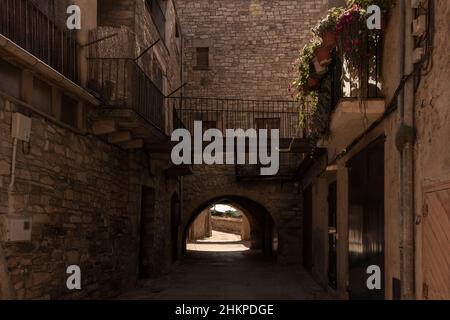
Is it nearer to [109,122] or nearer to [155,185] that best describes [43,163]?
[109,122]

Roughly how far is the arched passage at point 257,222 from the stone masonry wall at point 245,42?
4319 millimetres

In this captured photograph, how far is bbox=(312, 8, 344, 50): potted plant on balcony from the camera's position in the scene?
6.96 meters

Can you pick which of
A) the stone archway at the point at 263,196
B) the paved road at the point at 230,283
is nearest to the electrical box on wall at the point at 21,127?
the paved road at the point at 230,283

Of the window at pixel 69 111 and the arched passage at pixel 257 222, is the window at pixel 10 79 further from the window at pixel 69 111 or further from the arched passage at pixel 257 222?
the arched passage at pixel 257 222

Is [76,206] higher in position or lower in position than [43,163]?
lower

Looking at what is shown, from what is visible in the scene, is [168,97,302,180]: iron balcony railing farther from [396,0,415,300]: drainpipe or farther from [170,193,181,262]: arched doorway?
[396,0,415,300]: drainpipe

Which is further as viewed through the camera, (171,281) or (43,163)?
(171,281)

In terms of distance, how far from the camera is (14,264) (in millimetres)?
6141

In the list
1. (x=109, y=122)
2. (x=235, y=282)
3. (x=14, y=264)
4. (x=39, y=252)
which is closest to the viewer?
(x=14, y=264)

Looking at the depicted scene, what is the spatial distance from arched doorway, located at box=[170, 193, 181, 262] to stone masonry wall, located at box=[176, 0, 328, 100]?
430 centimetres

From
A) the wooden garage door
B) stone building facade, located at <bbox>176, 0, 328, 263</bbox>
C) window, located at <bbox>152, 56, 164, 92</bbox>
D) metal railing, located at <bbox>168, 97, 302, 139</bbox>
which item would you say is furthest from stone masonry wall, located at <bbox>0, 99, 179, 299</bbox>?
stone building facade, located at <bbox>176, 0, 328, 263</bbox>

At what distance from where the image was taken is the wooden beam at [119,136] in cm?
973

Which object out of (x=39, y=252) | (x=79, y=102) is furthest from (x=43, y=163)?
(x=79, y=102)
